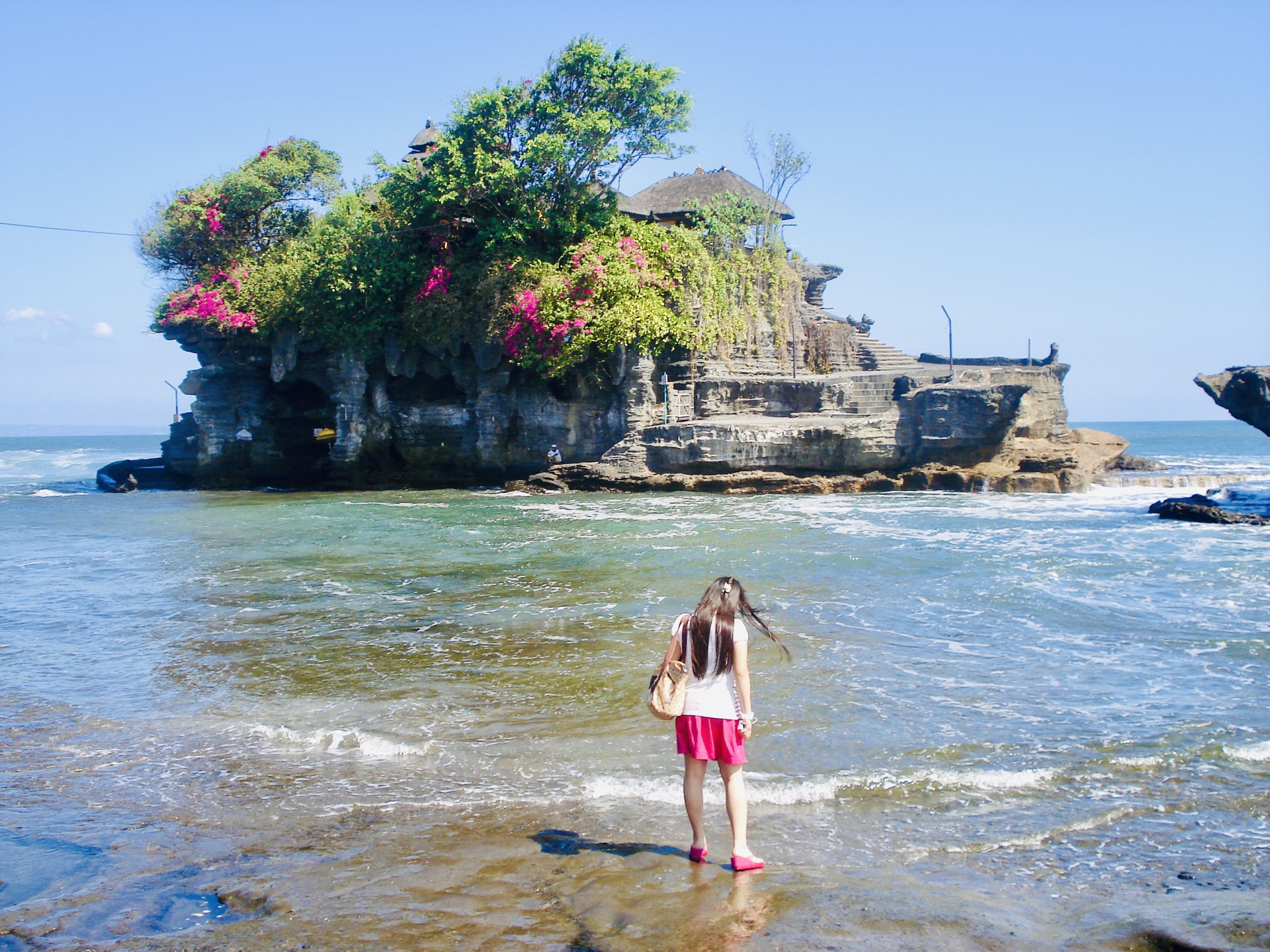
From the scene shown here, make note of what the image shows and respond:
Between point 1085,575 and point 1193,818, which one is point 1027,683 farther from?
point 1085,575

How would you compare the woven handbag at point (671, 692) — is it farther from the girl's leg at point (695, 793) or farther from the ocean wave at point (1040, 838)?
the ocean wave at point (1040, 838)

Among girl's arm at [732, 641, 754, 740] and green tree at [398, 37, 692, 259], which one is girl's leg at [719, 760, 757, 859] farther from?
green tree at [398, 37, 692, 259]

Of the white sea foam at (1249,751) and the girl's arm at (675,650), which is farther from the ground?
the girl's arm at (675,650)

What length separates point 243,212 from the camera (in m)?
28.2

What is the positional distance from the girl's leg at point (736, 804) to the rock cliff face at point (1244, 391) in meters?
18.7

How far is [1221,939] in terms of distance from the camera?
348 centimetres

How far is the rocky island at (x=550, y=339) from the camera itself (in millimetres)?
23516

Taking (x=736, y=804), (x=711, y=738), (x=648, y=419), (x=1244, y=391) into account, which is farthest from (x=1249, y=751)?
(x=648, y=419)

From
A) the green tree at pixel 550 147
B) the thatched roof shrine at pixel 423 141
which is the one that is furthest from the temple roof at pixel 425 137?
the green tree at pixel 550 147

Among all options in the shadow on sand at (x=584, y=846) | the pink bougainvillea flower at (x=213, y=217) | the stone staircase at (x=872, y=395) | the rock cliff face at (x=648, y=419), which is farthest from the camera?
the pink bougainvillea flower at (x=213, y=217)

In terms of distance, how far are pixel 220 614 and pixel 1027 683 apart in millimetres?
8494

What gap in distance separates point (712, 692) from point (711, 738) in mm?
218

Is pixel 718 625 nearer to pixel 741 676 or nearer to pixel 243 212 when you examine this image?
pixel 741 676

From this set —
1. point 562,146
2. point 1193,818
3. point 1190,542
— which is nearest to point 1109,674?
point 1193,818
